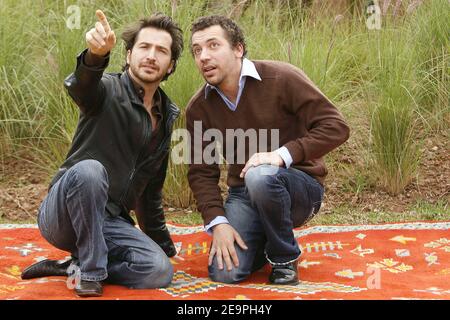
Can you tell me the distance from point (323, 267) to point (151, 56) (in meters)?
1.22

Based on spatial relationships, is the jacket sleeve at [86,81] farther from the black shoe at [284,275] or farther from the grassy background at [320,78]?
the grassy background at [320,78]

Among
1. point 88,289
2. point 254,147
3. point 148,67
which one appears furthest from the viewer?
point 254,147

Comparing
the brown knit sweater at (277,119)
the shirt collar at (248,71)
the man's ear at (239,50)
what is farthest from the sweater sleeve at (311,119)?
the man's ear at (239,50)

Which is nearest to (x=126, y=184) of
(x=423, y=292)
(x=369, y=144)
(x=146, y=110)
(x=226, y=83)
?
(x=146, y=110)

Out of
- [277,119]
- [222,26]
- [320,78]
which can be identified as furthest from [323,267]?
[320,78]

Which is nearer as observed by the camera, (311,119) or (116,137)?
(116,137)

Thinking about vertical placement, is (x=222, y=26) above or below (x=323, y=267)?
above

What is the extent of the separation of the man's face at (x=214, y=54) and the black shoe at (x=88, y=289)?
40.1 inches

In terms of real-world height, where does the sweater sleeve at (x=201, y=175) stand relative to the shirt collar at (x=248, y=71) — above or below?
below

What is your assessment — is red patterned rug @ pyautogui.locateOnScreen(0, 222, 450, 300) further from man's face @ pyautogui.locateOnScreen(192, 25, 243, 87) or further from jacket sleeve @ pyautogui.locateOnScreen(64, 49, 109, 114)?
man's face @ pyautogui.locateOnScreen(192, 25, 243, 87)

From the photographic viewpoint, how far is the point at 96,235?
308 cm

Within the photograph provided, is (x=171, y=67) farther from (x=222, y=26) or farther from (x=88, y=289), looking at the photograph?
(x=88, y=289)

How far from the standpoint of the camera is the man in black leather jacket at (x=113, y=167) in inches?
120

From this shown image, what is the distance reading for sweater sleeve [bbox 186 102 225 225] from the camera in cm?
348
